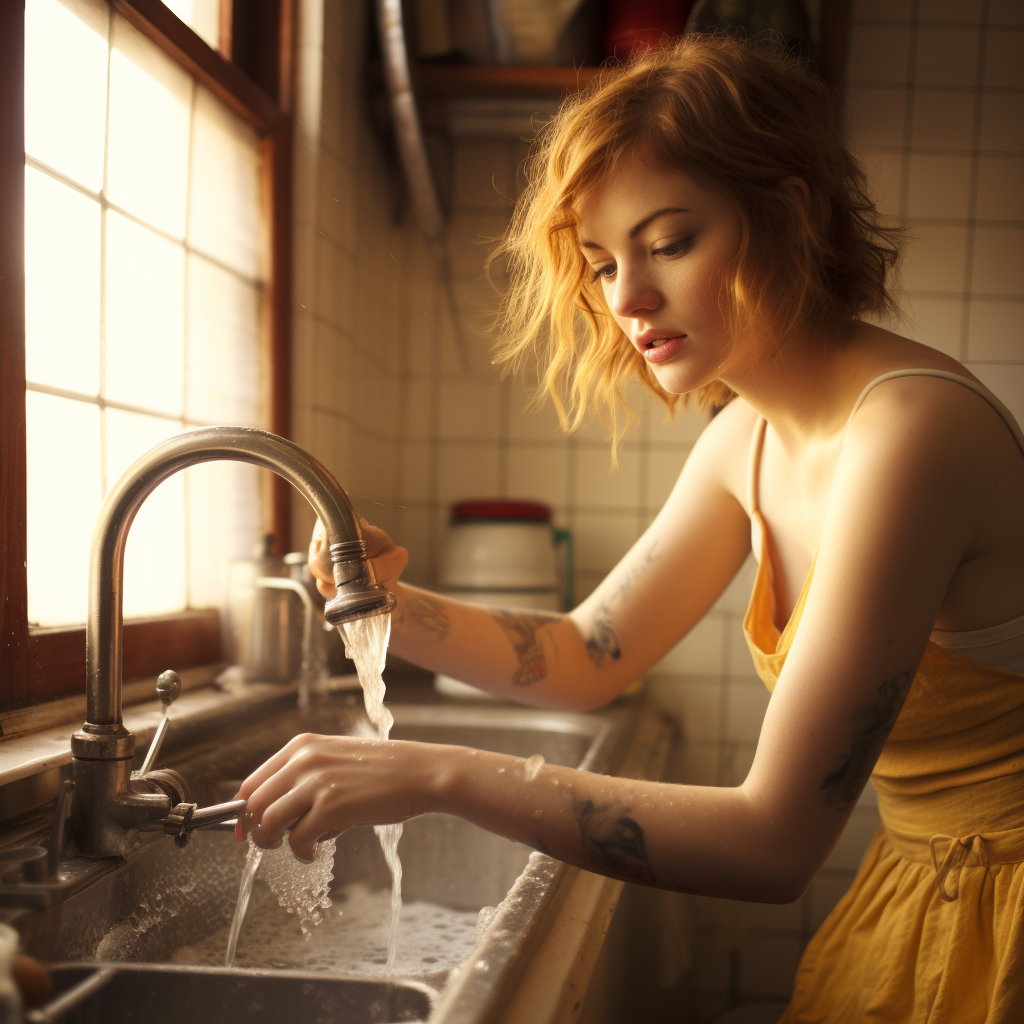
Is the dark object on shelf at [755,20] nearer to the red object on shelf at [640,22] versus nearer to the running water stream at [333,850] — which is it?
the red object on shelf at [640,22]

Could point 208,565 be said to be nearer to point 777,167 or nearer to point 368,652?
point 368,652

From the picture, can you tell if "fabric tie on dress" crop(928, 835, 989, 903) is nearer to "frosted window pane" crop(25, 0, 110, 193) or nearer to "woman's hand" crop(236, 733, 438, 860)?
"woman's hand" crop(236, 733, 438, 860)

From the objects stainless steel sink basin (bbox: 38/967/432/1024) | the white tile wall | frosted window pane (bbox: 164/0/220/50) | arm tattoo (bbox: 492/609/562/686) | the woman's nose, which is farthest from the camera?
the white tile wall

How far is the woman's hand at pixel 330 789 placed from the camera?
546mm

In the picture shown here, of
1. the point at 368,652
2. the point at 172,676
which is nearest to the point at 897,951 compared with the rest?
the point at 368,652

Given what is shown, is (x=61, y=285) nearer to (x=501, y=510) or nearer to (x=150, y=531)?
(x=150, y=531)

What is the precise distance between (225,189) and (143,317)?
1.02 ft

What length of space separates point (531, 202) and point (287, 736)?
0.69m

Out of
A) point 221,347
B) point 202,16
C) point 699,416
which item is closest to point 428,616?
point 221,347

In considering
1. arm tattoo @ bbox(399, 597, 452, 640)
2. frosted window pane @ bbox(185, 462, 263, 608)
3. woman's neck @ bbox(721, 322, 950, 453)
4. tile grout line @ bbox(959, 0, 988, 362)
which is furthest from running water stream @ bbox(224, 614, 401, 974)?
tile grout line @ bbox(959, 0, 988, 362)

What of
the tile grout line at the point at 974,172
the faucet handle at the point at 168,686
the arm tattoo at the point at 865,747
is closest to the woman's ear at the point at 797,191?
the arm tattoo at the point at 865,747

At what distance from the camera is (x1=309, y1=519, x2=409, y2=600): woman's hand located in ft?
2.49

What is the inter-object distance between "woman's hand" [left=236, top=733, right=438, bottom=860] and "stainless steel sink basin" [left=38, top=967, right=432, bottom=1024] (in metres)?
0.08

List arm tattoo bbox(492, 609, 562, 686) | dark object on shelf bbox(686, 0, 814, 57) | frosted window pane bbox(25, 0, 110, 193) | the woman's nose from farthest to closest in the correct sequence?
dark object on shelf bbox(686, 0, 814, 57) < arm tattoo bbox(492, 609, 562, 686) < frosted window pane bbox(25, 0, 110, 193) < the woman's nose
